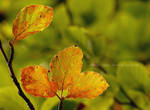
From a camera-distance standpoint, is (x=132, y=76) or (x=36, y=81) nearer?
(x=36, y=81)

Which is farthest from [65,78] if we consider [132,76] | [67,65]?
[132,76]

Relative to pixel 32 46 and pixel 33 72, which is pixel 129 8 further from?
pixel 33 72

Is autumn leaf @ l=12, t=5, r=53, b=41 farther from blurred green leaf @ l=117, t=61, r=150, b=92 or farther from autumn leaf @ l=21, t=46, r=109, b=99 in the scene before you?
blurred green leaf @ l=117, t=61, r=150, b=92

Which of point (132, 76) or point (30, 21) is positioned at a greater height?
point (30, 21)

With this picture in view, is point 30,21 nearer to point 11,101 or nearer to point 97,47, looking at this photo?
point 11,101
